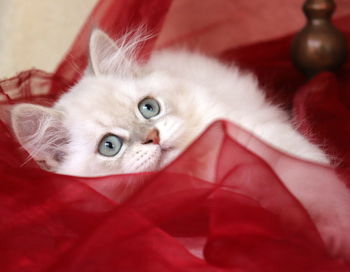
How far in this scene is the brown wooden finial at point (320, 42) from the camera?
3.94 ft

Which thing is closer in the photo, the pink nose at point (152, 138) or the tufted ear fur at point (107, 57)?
the pink nose at point (152, 138)

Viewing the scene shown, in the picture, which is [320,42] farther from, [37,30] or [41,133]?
[37,30]

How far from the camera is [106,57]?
1.06 meters

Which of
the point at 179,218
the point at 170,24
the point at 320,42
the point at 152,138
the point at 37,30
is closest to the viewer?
the point at 179,218

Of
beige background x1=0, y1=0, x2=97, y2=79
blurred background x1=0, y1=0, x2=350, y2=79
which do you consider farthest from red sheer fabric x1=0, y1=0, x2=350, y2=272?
beige background x1=0, y1=0, x2=97, y2=79

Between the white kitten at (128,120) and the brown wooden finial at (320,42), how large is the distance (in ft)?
0.68

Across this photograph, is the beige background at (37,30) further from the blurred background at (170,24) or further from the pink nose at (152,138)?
the pink nose at (152,138)

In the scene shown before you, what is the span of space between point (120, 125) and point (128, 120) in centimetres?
2

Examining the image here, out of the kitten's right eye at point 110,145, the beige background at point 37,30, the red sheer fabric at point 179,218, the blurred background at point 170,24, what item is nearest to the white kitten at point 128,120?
the kitten's right eye at point 110,145

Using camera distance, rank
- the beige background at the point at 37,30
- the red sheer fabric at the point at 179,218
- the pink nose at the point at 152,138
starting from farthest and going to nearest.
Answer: the beige background at the point at 37,30, the pink nose at the point at 152,138, the red sheer fabric at the point at 179,218

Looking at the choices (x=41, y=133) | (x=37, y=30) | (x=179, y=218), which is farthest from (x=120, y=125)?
(x=37, y=30)

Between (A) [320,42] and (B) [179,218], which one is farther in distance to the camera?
(A) [320,42]

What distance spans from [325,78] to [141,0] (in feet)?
1.70

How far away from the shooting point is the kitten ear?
2.94 ft
